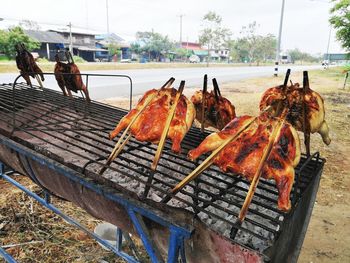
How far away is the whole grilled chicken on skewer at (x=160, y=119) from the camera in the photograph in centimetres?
181

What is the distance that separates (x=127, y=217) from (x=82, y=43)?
52.9 m

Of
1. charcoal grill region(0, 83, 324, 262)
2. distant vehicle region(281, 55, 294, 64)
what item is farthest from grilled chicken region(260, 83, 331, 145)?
distant vehicle region(281, 55, 294, 64)

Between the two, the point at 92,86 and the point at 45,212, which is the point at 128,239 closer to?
the point at 45,212

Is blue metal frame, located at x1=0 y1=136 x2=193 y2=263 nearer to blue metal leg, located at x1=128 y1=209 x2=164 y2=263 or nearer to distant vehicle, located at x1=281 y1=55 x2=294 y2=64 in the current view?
blue metal leg, located at x1=128 y1=209 x2=164 y2=263

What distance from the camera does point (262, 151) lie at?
1.44 m

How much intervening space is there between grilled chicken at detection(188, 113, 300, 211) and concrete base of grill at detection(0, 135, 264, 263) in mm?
306

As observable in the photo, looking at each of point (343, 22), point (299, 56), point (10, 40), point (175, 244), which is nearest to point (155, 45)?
point (10, 40)

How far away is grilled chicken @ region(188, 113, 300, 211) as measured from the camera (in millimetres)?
1355

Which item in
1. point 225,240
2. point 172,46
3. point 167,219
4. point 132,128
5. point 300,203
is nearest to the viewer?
point 225,240

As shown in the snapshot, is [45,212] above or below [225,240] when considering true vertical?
below

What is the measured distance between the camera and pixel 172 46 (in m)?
66.3

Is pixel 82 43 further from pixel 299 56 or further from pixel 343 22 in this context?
pixel 299 56

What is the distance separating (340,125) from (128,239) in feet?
28.0

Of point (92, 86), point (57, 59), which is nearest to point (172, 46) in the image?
point (92, 86)
